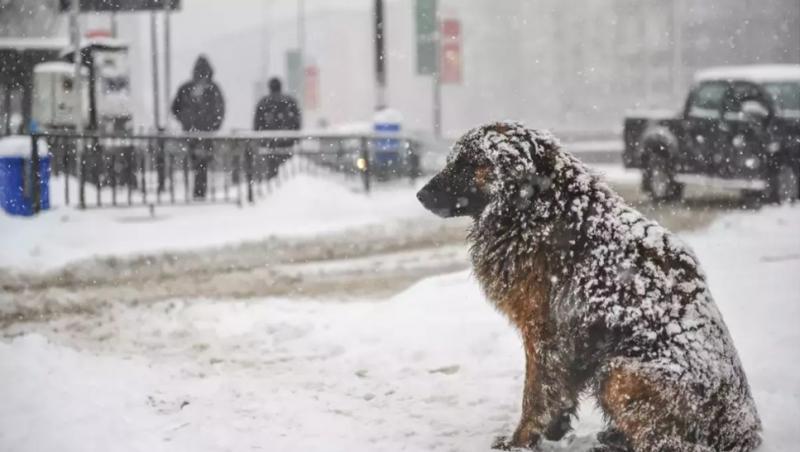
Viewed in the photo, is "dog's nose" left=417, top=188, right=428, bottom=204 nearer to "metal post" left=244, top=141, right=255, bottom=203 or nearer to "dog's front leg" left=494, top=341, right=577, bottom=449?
"dog's front leg" left=494, top=341, right=577, bottom=449

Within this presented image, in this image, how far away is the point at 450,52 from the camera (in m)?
30.0

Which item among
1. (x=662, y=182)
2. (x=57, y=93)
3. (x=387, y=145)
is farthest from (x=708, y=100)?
(x=57, y=93)

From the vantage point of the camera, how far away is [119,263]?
10094mm

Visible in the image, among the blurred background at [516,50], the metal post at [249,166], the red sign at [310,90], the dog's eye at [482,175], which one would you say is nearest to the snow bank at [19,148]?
the metal post at [249,166]

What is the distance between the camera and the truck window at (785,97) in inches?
574

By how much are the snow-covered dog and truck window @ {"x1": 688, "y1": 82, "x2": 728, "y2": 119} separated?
12540 millimetres

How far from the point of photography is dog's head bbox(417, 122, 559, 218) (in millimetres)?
3752

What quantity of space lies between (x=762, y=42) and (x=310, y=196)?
31.2 metres

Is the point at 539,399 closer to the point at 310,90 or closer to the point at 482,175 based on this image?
the point at 482,175

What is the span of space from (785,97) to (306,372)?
40.1ft

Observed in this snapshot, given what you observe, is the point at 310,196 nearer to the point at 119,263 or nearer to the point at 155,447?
the point at 119,263

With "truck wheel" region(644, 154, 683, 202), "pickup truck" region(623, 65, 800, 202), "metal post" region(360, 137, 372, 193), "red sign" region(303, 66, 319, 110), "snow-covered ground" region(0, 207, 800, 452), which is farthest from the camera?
"red sign" region(303, 66, 319, 110)

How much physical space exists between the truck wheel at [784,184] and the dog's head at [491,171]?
12082 mm

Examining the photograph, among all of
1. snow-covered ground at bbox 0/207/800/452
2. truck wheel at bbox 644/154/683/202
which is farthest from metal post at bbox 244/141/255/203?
truck wheel at bbox 644/154/683/202
